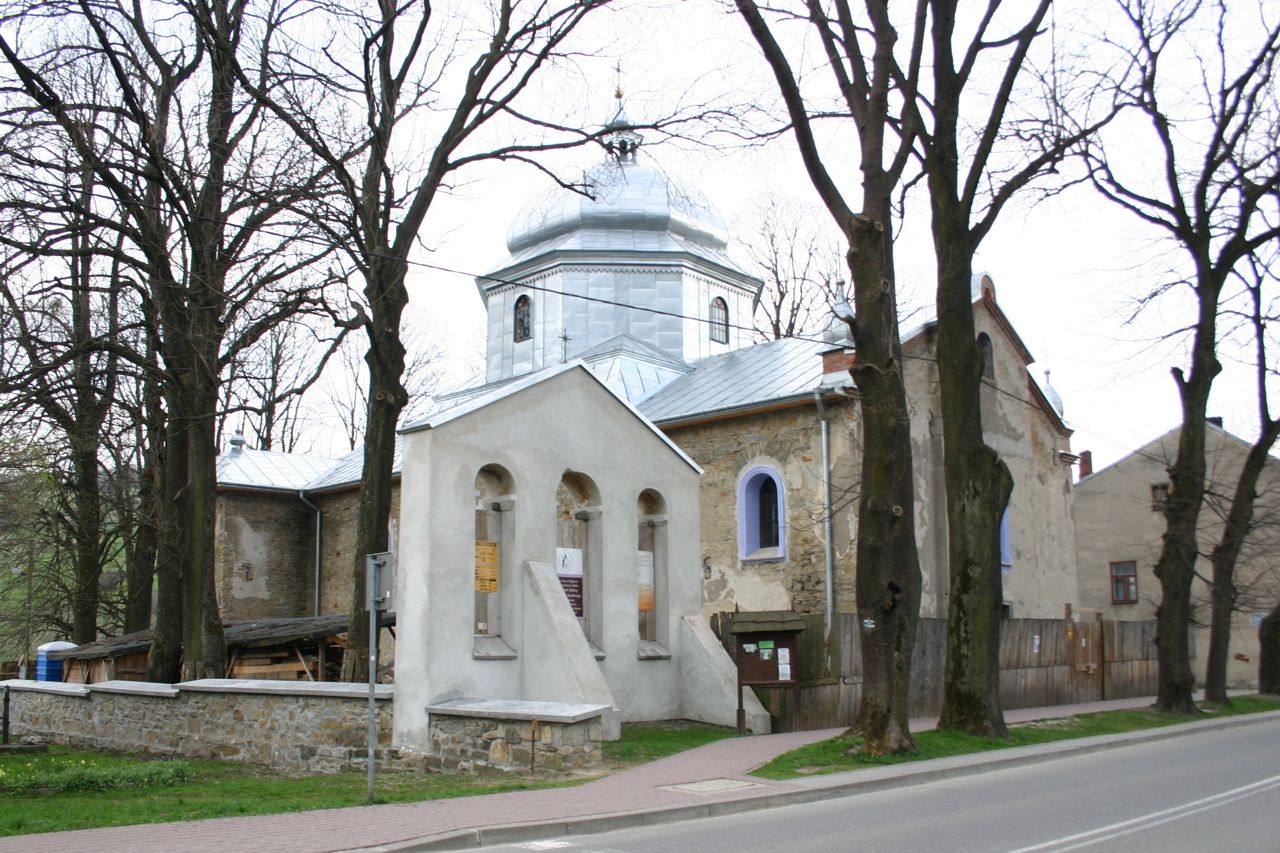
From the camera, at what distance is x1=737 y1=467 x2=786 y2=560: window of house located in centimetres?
2417

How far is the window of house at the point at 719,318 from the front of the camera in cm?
3507

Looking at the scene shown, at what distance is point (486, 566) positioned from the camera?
50.0ft

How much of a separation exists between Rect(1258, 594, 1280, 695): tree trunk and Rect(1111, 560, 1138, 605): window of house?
11.9m

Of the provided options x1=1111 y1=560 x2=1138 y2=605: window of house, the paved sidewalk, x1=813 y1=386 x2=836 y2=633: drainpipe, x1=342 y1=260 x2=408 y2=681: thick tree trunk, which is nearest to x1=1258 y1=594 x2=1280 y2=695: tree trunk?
x1=813 y1=386 x2=836 y2=633: drainpipe

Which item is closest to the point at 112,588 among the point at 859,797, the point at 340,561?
the point at 340,561

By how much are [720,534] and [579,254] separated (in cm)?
1254

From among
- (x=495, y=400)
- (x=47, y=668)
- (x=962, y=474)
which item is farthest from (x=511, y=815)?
(x=47, y=668)

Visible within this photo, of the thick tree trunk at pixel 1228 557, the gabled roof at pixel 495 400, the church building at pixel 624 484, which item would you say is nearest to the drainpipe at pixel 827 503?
the church building at pixel 624 484

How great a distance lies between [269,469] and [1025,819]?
2890 centimetres

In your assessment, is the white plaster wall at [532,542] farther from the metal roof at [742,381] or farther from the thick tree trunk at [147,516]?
the thick tree trunk at [147,516]

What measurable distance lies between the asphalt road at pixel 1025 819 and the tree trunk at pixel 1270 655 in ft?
49.2

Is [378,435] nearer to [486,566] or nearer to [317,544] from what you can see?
[486,566]

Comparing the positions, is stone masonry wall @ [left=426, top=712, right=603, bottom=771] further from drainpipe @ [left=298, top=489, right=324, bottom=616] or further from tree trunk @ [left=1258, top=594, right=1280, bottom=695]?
drainpipe @ [left=298, top=489, right=324, bottom=616]

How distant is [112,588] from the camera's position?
36531 mm
